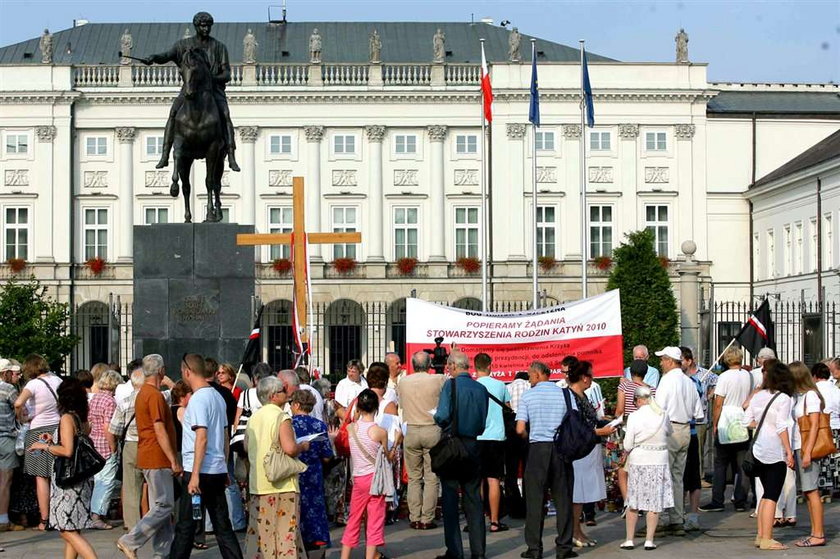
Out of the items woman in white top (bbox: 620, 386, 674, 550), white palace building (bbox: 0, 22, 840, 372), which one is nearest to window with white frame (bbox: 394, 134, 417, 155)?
white palace building (bbox: 0, 22, 840, 372)

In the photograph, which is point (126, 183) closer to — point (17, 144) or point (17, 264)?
point (17, 144)

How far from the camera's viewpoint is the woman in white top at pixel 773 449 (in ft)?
48.2

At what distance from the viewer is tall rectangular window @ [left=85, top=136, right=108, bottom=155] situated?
2368 inches

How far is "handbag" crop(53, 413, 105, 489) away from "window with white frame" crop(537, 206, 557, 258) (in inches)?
1857

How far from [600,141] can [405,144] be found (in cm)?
769

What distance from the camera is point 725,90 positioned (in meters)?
65.2

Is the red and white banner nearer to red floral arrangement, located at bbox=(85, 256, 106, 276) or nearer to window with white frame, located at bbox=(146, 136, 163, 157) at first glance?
red floral arrangement, located at bbox=(85, 256, 106, 276)

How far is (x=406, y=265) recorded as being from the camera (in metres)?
58.9

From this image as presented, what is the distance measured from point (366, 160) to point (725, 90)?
53.1 feet

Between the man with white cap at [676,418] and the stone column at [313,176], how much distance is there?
4467 centimetres

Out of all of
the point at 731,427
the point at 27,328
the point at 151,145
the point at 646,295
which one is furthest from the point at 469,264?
the point at 731,427

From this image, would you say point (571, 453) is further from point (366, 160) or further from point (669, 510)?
point (366, 160)

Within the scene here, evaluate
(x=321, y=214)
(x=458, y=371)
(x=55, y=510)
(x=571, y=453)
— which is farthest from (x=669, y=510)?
(x=321, y=214)

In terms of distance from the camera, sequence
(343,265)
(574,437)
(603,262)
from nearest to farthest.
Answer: (574,437) < (603,262) < (343,265)
